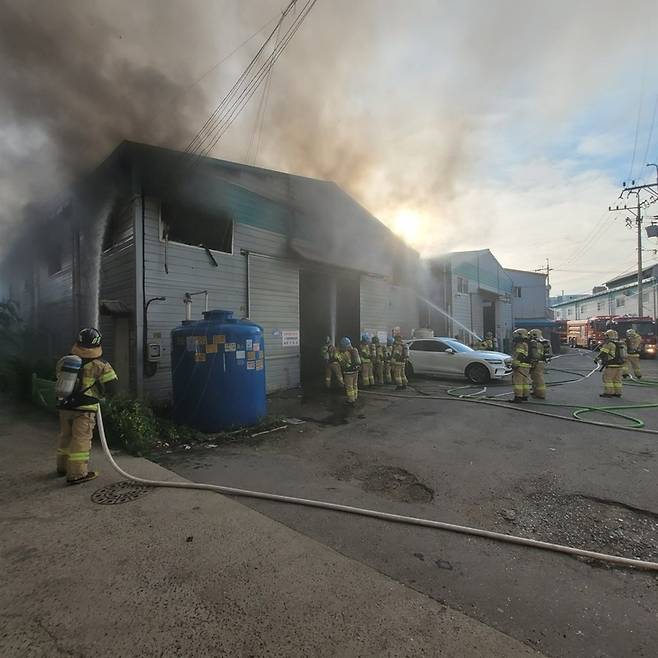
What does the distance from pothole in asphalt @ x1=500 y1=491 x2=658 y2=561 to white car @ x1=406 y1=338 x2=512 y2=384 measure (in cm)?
793

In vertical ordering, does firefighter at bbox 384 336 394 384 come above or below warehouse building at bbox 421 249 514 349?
below

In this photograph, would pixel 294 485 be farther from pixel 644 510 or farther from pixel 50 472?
pixel 644 510

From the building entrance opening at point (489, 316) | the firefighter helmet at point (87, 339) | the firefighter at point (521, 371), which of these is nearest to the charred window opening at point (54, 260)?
the firefighter helmet at point (87, 339)

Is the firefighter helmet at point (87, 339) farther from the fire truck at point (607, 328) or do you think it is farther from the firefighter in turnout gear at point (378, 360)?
the fire truck at point (607, 328)

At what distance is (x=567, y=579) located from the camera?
2455mm

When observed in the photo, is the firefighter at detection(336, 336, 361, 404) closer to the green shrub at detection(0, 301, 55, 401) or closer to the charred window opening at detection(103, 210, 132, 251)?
the charred window opening at detection(103, 210, 132, 251)

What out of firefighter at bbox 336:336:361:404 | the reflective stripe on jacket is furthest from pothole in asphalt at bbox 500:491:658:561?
firefighter at bbox 336:336:361:404

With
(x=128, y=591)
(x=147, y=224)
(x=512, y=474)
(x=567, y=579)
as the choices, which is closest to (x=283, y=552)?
(x=128, y=591)

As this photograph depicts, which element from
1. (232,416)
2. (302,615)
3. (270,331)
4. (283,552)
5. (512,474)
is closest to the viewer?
(302,615)

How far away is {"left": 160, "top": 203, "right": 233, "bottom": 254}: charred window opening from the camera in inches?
309

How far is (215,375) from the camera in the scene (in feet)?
20.2

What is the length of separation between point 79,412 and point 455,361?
33.4 feet

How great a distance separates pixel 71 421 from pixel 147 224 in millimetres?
4593

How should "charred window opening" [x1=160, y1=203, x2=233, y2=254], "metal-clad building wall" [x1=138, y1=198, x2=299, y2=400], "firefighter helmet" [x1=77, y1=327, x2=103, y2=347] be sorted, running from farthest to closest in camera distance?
"charred window opening" [x1=160, y1=203, x2=233, y2=254] → "metal-clad building wall" [x1=138, y1=198, x2=299, y2=400] → "firefighter helmet" [x1=77, y1=327, x2=103, y2=347]
